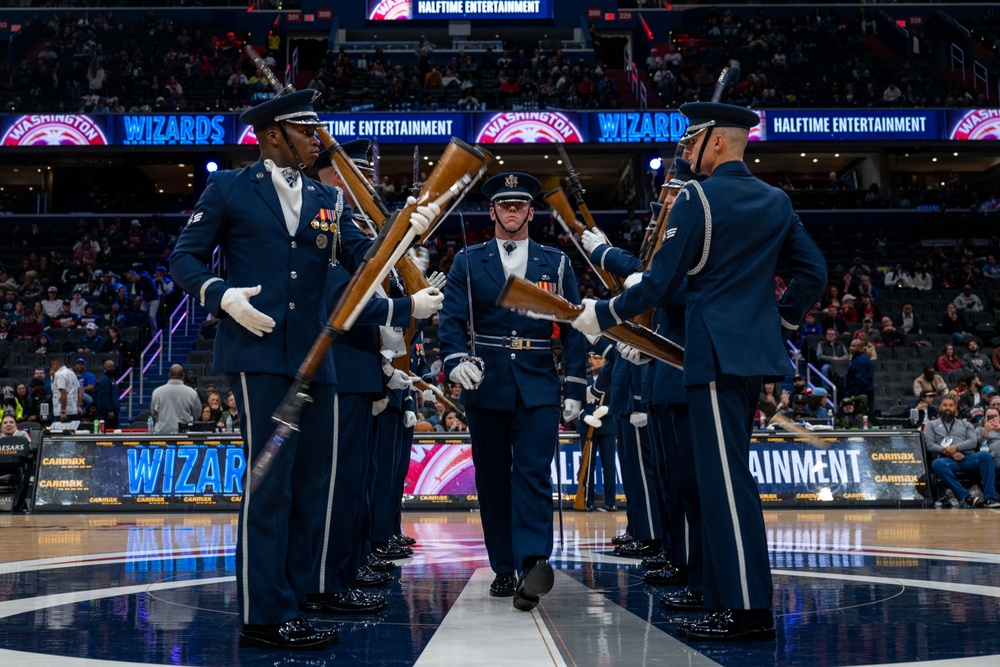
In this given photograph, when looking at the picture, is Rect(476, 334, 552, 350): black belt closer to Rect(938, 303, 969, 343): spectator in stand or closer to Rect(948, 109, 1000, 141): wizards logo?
Rect(938, 303, 969, 343): spectator in stand

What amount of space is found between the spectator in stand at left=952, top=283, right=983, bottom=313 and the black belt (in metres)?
20.7

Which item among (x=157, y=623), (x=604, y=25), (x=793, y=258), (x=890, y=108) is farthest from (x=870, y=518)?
(x=604, y=25)

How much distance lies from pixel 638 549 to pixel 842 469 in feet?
24.1

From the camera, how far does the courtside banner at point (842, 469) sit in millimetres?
14492

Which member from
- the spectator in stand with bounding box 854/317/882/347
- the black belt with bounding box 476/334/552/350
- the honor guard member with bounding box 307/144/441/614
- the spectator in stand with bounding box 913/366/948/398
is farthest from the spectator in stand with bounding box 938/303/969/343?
A: the honor guard member with bounding box 307/144/441/614

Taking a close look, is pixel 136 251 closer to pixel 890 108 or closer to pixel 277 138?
pixel 890 108

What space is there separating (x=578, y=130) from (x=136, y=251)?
1216 cm

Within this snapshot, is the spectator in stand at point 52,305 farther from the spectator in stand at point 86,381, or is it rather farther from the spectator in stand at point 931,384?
the spectator in stand at point 931,384

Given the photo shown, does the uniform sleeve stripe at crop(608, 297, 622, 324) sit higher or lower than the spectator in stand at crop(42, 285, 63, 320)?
lower

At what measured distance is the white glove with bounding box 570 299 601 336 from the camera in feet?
15.3

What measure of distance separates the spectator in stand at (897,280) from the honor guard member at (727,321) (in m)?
22.4

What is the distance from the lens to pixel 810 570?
6.68 m

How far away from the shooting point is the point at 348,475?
550 centimetres

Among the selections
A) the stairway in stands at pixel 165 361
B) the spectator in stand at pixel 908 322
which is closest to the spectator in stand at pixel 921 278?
the spectator in stand at pixel 908 322
